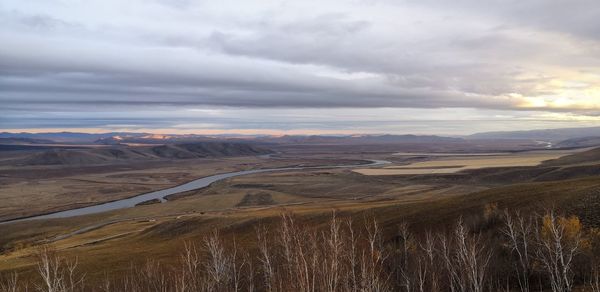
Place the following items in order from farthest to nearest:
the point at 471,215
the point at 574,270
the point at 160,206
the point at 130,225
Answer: the point at 160,206, the point at 130,225, the point at 471,215, the point at 574,270

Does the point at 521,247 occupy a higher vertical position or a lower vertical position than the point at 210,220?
higher

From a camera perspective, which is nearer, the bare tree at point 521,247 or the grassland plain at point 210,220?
the bare tree at point 521,247

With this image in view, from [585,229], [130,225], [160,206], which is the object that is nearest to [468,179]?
[160,206]

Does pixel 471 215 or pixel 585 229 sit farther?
pixel 471 215

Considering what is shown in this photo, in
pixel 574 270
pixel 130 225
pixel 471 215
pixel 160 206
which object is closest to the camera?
pixel 574 270

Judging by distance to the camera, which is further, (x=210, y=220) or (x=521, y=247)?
(x=210, y=220)

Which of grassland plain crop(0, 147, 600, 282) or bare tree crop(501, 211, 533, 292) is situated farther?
grassland plain crop(0, 147, 600, 282)

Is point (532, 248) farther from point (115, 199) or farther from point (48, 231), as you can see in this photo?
point (115, 199)

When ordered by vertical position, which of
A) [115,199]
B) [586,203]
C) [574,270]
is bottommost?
[115,199]

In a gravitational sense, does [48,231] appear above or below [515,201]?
below

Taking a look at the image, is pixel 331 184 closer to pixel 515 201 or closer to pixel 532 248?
pixel 515 201
